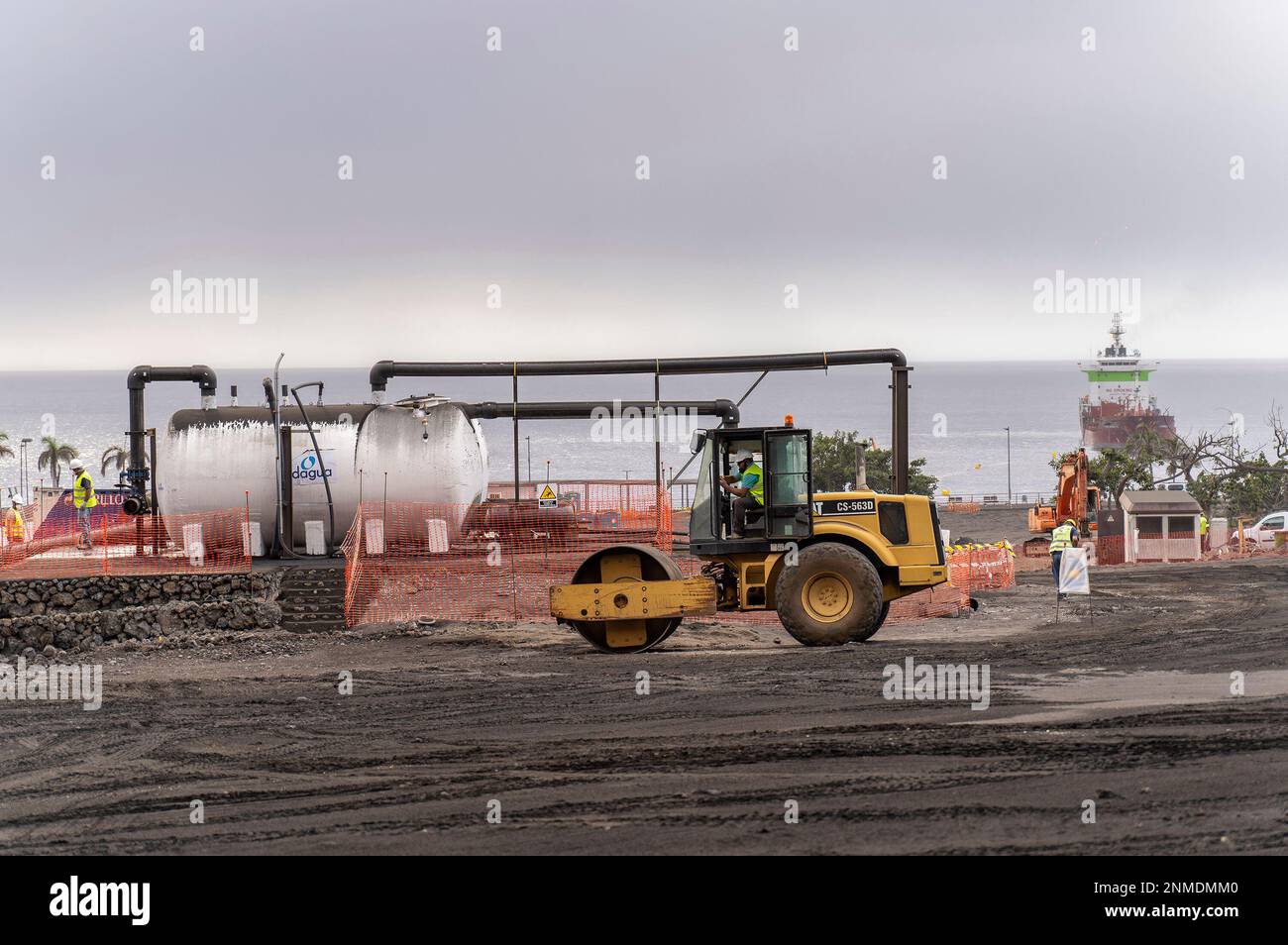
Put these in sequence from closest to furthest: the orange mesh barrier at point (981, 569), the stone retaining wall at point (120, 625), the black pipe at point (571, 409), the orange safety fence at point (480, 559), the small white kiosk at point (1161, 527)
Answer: the stone retaining wall at point (120, 625) < the orange safety fence at point (480, 559) < the orange mesh barrier at point (981, 569) < the black pipe at point (571, 409) < the small white kiosk at point (1161, 527)

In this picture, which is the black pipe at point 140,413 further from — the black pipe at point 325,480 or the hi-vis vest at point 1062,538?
the hi-vis vest at point 1062,538

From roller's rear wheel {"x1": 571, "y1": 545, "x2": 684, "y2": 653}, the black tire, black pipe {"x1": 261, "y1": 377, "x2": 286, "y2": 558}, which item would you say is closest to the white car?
the black tire

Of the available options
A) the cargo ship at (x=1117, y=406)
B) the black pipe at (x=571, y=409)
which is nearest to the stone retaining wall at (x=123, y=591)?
the black pipe at (x=571, y=409)

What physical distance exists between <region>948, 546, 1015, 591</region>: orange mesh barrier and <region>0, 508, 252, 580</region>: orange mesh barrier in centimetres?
1449

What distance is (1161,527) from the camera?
4153 cm

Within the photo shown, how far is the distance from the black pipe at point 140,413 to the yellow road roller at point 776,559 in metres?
13.0

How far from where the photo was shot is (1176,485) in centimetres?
6625

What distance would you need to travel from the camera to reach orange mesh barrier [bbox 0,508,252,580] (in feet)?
80.4

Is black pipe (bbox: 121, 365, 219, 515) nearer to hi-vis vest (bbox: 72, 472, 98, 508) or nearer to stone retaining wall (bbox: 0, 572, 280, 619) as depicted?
hi-vis vest (bbox: 72, 472, 98, 508)

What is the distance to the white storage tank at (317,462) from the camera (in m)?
26.4

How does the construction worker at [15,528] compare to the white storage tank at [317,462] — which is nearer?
the white storage tank at [317,462]

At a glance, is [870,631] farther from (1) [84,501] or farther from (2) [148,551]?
(1) [84,501]
